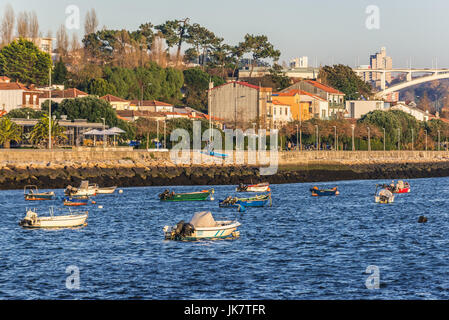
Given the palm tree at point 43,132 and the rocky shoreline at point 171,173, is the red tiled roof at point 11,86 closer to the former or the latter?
the palm tree at point 43,132

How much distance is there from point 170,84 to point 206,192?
97.4m

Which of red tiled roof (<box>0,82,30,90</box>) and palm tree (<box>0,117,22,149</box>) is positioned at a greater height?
red tiled roof (<box>0,82,30,90</box>)

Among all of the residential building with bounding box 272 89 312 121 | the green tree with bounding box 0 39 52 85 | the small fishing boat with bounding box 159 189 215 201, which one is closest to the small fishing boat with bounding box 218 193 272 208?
the small fishing boat with bounding box 159 189 215 201

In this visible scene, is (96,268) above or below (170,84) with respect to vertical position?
below

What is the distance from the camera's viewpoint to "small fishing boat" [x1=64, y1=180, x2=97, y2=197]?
6869 centimetres

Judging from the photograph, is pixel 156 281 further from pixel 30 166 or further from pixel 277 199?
pixel 30 166

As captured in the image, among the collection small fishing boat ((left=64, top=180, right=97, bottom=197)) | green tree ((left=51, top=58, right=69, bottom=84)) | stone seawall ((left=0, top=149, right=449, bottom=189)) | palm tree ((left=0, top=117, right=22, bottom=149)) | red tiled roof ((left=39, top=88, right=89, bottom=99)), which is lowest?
small fishing boat ((left=64, top=180, right=97, bottom=197))

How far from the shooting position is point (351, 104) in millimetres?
179250

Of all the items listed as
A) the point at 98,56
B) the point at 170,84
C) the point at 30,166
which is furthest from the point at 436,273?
the point at 98,56

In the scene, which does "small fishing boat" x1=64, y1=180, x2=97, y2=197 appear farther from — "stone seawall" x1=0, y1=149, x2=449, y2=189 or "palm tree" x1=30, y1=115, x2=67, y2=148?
"palm tree" x1=30, y1=115, x2=67, y2=148

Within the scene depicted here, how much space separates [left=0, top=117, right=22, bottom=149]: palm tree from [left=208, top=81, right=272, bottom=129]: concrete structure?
48232 millimetres

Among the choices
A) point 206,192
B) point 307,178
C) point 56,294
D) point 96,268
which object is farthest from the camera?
point 307,178

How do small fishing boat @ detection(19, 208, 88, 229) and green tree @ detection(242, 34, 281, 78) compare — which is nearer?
small fishing boat @ detection(19, 208, 88, 229)

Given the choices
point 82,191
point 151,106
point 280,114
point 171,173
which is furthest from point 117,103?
point 82,191
